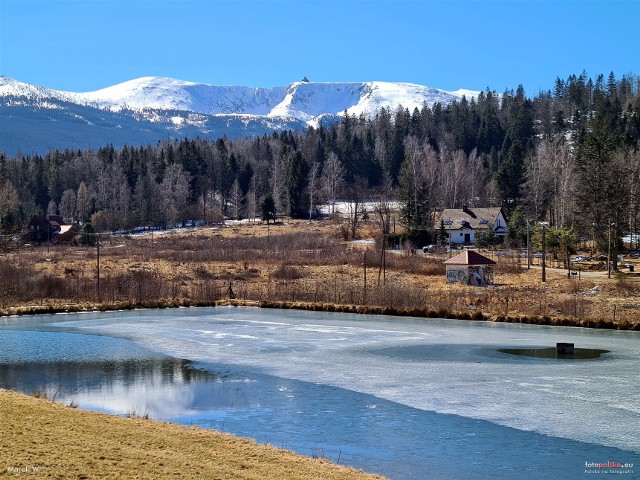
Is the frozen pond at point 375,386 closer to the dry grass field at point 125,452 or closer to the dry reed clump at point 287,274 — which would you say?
the dry grass field at point 125,452

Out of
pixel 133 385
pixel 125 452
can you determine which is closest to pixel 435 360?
pixel 133 385

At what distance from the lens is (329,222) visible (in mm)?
108000

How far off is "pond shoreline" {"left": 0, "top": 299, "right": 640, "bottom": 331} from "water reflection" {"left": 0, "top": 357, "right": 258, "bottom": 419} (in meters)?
18.4

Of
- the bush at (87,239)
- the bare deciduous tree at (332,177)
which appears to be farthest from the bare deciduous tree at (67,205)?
the bare deciduous tree at (332,177)

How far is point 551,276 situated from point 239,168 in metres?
91.7

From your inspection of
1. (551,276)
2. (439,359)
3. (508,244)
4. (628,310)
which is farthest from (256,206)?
(439,359)

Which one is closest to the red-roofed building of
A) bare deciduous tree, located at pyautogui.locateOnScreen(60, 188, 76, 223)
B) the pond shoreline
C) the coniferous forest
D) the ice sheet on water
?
the pond shoreline

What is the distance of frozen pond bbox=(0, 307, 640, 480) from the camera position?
1659cm

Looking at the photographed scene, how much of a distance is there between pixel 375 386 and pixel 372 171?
127059mm

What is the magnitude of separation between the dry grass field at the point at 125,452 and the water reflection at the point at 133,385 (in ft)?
10.7

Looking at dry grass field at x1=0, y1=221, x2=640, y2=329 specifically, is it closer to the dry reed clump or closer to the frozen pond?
the dry reed clump

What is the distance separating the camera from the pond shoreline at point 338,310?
38750mm

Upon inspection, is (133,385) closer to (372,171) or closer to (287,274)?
(287,274)

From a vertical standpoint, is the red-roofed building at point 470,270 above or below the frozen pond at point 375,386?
above
